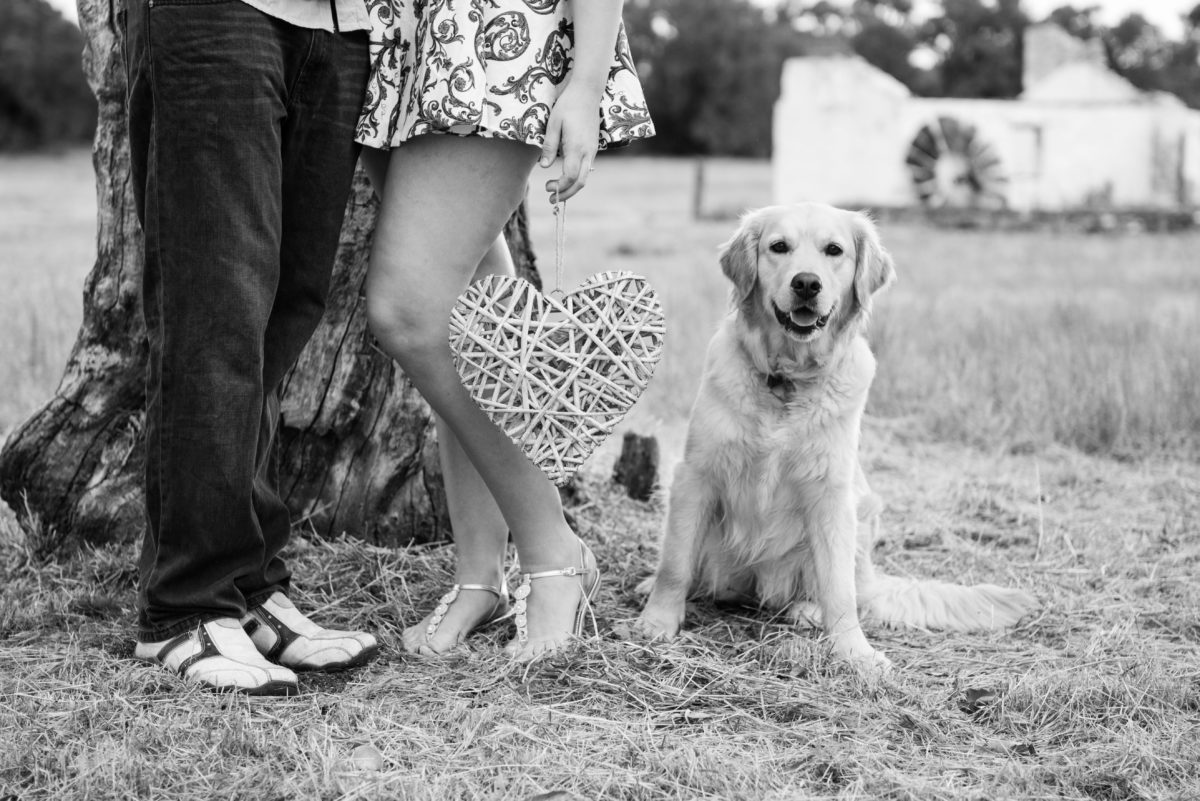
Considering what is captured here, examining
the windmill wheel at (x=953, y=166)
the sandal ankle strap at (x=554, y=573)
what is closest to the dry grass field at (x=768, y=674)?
the sandal ankle strap at (x=554, y=573)

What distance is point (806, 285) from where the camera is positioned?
275 centimetres

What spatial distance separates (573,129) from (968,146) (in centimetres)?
1796

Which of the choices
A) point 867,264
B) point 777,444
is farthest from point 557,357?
point 867,264

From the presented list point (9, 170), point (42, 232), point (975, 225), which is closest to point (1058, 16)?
point (975, 225)

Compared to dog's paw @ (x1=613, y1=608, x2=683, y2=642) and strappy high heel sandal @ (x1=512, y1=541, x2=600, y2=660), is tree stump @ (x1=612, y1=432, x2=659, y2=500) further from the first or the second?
strappy high heel sandal @ (x1=512, y1=541, x2=600, y2=660)

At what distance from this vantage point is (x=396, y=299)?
220 cm

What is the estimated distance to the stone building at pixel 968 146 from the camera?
736 inches

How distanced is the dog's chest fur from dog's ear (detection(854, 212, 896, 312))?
14 cm

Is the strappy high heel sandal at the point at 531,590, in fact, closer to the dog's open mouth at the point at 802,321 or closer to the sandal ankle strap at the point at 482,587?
the sandal ankle strap at the point at 482,587

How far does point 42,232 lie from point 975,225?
12898mm

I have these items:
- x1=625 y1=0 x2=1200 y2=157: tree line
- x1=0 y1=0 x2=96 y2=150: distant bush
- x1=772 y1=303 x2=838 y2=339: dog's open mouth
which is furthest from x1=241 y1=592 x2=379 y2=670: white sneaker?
x1=625 y1=0 x2=1200 y2=157: tree line

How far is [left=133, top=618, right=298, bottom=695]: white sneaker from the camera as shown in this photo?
2123mm

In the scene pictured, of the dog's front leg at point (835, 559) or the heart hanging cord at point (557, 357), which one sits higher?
the heart hanging cord at point (557, 357)

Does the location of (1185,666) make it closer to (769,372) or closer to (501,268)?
(769,372)
